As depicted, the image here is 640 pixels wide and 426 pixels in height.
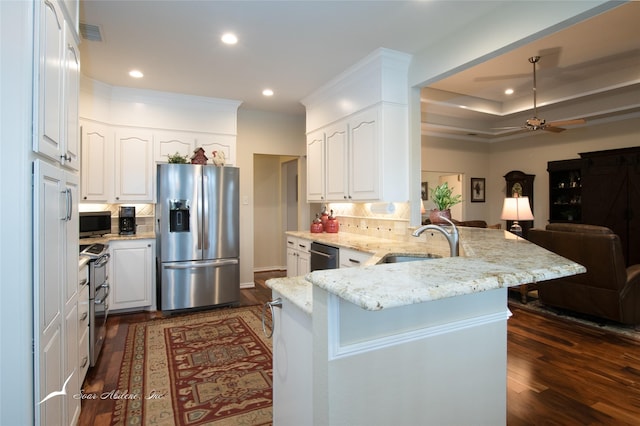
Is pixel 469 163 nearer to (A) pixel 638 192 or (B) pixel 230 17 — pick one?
(A) pixel 638 192

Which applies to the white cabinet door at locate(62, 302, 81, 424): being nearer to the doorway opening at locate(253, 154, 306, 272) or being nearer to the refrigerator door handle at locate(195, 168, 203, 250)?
the refrigerator door handle at locate(195, 168, 203, 250)

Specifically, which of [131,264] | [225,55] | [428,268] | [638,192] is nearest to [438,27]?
[225,55]

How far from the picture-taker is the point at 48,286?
135 centimetres

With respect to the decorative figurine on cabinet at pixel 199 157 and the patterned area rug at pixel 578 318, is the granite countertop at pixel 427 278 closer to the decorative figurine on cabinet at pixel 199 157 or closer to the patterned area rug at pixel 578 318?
the patterned area rug at pixel 578 318

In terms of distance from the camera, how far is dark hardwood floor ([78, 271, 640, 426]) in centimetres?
206

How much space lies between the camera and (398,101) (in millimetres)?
3449

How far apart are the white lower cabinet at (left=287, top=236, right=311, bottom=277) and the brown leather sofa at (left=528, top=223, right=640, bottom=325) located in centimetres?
279

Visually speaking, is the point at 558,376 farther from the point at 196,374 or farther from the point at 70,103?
the point at 70,103

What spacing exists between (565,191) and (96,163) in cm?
760

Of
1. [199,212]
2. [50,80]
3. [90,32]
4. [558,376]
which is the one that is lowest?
[558,376]

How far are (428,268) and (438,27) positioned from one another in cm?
255

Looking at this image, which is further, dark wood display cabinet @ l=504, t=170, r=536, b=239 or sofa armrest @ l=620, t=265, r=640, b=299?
dark wood display cabinet @ l=504, t=170, r=536, b=239

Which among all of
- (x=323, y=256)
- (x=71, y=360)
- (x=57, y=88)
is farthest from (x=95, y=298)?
(x=323, y=256)

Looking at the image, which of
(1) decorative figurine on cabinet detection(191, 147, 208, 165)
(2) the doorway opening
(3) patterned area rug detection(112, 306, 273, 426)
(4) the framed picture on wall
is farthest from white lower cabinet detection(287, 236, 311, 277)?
(4) the framed picture on wall
